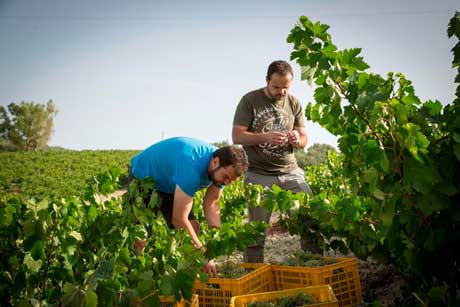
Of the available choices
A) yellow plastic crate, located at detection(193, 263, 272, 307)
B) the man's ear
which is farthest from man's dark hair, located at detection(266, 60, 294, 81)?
yellow plastic crate, located at detection(193, 263, 272, 307)

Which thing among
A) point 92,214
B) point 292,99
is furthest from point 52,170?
point 92,214

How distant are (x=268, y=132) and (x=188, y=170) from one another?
60.9 inches

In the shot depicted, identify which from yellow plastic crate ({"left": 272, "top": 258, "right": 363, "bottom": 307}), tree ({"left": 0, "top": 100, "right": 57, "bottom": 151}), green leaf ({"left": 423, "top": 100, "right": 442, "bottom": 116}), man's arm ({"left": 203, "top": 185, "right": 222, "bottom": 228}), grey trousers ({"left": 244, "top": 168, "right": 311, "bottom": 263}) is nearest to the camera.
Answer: green leaf ({"left": 423, "top": 100, "right": 442, "bottom": 116})

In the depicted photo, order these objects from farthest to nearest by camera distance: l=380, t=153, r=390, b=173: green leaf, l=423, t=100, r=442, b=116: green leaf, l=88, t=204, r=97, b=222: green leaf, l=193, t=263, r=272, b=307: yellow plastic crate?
l=193, t=263, r=272, b=307: yellow plastic crate
l=88, t=204, r=97, b=222: green leaf
l=423, t=100, r=442, b=116: green leaf
l=380, t=153, r=390, b=173: green leaf

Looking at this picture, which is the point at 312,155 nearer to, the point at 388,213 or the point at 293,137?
the point at 293,137

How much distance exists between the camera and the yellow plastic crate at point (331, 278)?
352 cm

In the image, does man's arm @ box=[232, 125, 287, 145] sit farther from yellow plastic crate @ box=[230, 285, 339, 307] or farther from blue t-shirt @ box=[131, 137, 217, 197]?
yellow plastic crate @ box=[230, 285, 339, 307]

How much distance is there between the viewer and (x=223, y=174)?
3.36 m

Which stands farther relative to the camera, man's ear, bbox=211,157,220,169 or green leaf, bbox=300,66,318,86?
man's ear, bbox=211,157,220,169

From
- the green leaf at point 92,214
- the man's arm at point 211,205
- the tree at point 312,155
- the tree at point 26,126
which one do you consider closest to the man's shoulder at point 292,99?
the man's arm at point 211,205

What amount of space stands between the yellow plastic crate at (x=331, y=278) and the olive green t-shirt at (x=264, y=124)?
4.35 ft

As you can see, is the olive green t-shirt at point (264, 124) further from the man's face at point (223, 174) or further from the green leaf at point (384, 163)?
the green leaf at point (384, 163)

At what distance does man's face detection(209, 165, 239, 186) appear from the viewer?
3.32m

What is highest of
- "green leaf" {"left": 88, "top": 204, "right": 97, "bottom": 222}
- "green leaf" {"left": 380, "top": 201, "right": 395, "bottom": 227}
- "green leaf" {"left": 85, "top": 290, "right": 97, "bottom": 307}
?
"green leaf" {"left": 88, "top": 204, "right": 97, "bottom": 222}
